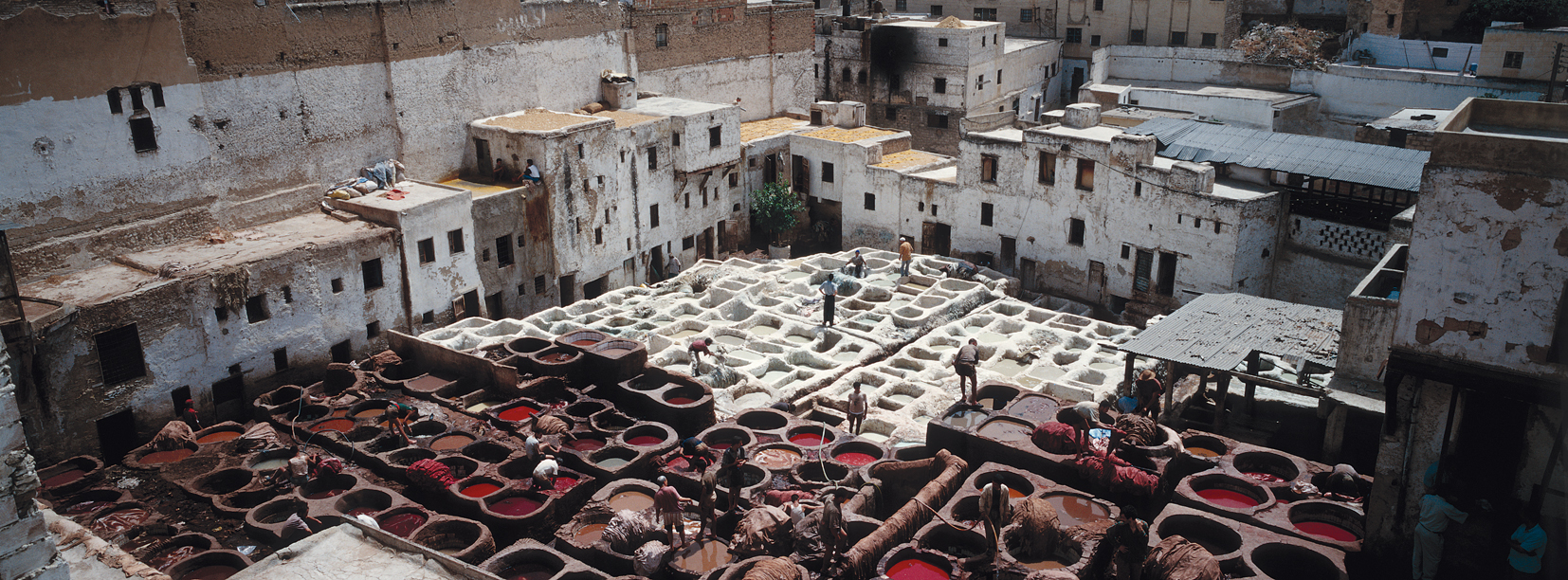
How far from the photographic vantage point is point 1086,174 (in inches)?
1314

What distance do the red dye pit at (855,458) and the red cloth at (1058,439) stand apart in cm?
389

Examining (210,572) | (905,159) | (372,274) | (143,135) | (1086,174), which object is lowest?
(210,572)

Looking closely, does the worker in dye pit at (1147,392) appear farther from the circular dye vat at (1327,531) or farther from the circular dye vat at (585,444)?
the circular dye vat at (585,444)

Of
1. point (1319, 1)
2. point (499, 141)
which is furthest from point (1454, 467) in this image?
point (1319, 1)

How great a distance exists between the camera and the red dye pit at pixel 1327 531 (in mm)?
17078

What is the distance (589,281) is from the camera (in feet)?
114

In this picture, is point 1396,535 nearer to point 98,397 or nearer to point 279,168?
point 98,397

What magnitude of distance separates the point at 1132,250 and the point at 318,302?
23.0 m

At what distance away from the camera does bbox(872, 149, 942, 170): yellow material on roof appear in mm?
38281

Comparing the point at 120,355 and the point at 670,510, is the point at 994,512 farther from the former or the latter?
the point at 120,355

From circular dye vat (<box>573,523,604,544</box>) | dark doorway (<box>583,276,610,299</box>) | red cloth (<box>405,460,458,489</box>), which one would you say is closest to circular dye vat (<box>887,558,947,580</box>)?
circular dye vat (<box>573,523,604,544</box>)

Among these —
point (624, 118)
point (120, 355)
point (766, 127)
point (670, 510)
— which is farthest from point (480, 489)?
point (766, 127)

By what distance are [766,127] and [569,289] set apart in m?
13.2

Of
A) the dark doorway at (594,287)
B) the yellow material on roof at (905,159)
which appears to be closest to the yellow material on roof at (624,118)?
the dark doorway at (594,287)
